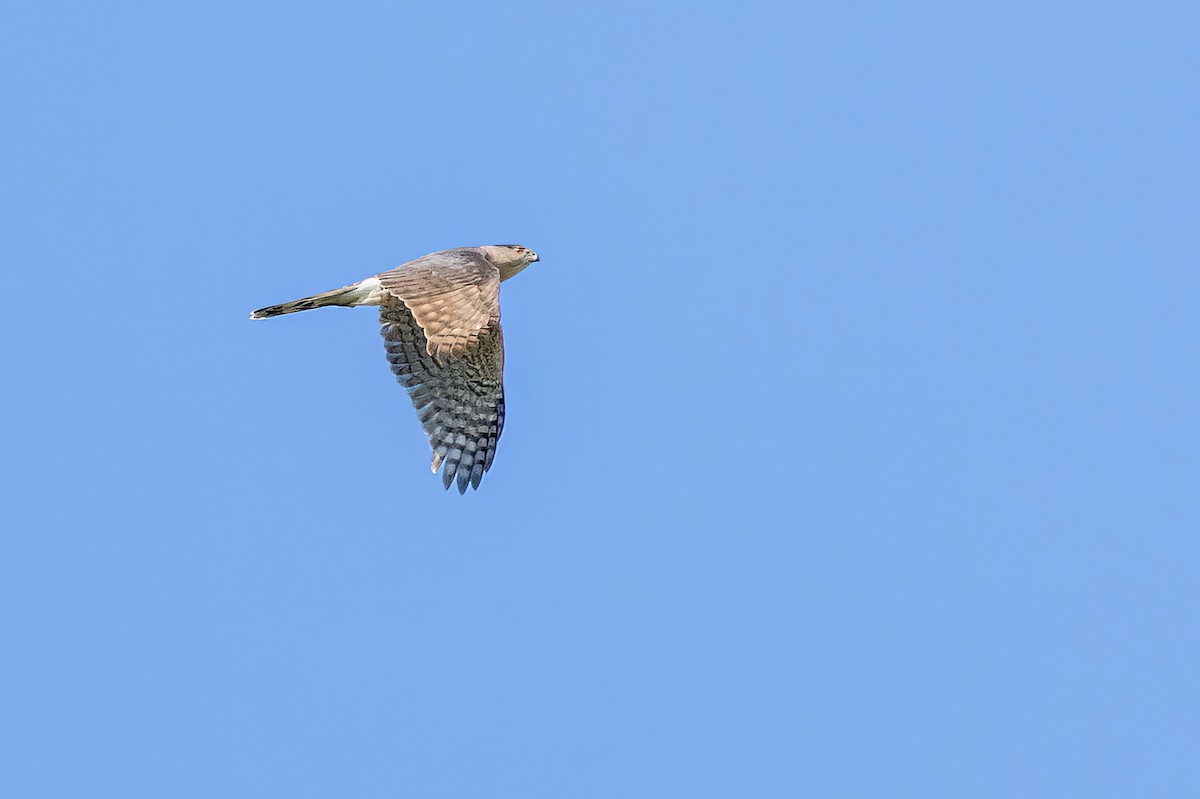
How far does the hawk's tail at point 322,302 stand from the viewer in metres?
17.4

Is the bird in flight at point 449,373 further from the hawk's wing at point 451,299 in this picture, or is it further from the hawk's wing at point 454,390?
the hawk's wing at point 451,299

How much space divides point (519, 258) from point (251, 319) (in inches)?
118

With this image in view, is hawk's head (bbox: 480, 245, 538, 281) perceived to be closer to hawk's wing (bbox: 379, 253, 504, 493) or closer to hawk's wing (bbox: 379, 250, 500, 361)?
hawk's wing (bbox: 379, 253, 504, 493)

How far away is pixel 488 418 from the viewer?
1847 cm

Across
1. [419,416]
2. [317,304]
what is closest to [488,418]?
[419,416]

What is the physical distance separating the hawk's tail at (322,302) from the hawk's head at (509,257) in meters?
1.67

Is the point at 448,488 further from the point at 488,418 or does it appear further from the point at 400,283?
the point at 400,283

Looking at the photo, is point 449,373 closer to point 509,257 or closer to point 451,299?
point 509,257

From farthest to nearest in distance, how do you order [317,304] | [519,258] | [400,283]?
[519,258] < [317,304] < [400,283]

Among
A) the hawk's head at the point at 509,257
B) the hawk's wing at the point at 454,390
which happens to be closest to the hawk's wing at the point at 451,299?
the hawk's wing at the point at 454,390

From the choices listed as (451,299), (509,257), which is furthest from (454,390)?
(451,299)

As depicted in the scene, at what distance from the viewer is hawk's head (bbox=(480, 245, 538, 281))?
61.4 ft

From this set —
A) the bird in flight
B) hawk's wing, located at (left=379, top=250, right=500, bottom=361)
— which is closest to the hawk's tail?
the bird in flight

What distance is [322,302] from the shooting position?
17594 mm
